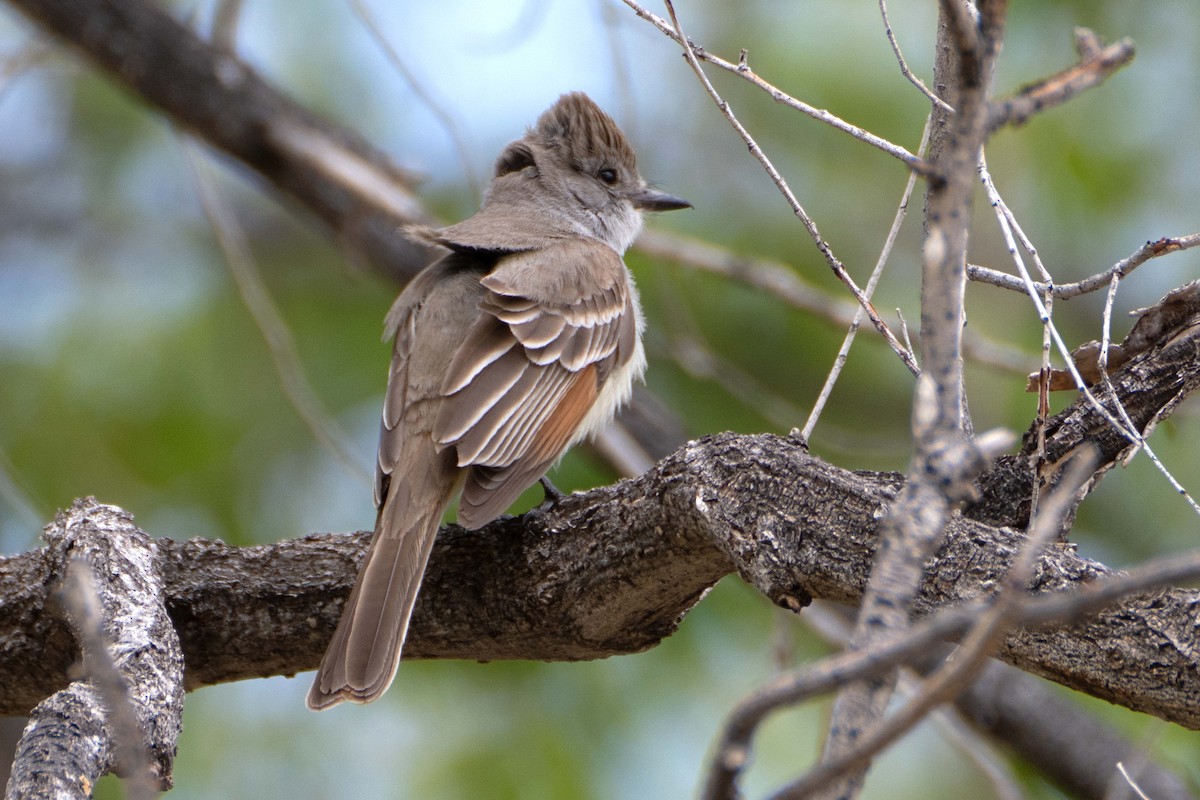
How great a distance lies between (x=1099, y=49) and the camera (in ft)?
5.38

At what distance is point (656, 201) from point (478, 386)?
192 centimetres

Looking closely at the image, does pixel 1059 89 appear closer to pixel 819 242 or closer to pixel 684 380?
pixel 819 242

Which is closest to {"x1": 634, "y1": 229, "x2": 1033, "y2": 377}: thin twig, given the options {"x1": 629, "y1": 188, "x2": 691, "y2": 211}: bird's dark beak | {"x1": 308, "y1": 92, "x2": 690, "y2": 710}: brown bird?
{"x1": 629, "y1": 188, "x2": 691, "y2": 211}: bird's dark beak

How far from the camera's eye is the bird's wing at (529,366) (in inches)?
141

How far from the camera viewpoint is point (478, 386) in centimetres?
377

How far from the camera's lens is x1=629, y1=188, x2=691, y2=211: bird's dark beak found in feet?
17.6

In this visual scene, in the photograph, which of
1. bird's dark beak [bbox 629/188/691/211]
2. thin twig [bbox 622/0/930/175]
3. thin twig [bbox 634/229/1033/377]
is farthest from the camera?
bird's dark beak [bbox 629/188/691/211]

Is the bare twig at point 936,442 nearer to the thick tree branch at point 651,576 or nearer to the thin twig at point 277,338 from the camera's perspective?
the thick tree branch at point 651,576

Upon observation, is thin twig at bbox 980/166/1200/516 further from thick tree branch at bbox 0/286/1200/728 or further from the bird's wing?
the bird's wing

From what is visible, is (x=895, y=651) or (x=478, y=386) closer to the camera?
(x=895, y=651)

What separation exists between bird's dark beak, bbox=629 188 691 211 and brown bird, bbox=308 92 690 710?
0.39 metres

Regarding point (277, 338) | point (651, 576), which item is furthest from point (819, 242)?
point (277, 338)

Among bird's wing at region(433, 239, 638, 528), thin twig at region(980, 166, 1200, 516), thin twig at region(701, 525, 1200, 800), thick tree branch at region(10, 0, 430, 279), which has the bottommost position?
thin twig at region(701, 525, 1200, 800)

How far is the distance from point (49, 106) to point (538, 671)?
15.2 ft
